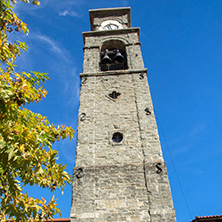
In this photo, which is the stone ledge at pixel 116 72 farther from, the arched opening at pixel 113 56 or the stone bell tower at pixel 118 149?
the arched opening at pixel 113 56

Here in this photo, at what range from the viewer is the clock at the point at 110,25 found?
1723 centimetres

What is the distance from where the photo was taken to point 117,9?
18.3 metres

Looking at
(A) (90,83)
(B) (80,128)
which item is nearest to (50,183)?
(B) (80,128)

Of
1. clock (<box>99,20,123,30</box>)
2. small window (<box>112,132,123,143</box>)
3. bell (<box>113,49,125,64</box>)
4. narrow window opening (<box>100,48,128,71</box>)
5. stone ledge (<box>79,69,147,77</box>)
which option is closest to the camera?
small window (<box>112,132,123,143</box>)

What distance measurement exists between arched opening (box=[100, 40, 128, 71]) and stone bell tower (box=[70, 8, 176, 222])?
2.2 inches

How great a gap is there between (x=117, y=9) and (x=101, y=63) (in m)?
6.63

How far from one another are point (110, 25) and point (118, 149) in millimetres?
11023

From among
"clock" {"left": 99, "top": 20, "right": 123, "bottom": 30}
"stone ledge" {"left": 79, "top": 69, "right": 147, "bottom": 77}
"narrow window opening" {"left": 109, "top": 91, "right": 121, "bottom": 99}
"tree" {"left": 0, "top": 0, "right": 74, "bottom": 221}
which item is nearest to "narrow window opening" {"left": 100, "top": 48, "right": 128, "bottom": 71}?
"stone ledge" {"left": 79, "top": 69, "right": 147, "bottom": 77}

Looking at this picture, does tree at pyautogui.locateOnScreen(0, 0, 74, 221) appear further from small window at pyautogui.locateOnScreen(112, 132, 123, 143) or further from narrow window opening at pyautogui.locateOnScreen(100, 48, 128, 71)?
narrow window opening at pyautogui.locateOnScreen(100, 48, 128, 71)

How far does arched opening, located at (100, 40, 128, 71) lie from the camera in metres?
13.4

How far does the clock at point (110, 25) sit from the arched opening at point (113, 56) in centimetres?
265

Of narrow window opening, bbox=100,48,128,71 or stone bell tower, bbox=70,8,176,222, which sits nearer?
stone bell tower, bbox=70,8,176,222

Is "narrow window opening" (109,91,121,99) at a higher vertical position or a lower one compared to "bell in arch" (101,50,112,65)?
lower

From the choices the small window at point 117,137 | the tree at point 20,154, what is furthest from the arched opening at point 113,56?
the tree at point 20,154
